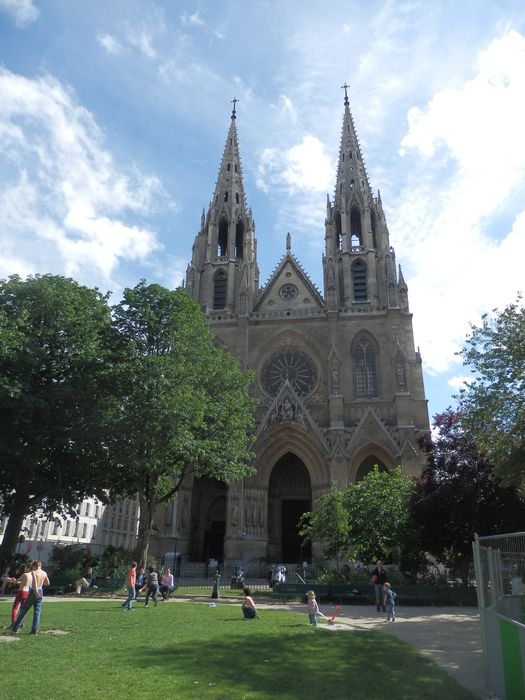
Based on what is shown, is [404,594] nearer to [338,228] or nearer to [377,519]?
[377,519]

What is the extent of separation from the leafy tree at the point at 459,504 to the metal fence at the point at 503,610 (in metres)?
12.3

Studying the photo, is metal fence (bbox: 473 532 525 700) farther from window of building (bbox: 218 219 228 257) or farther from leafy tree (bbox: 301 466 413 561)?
window of building (bbox: 218 219 228 257)

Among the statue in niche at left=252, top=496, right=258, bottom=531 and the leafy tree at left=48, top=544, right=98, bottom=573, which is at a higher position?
the statue in niche at left=252, top=496, right=258, bottom=531

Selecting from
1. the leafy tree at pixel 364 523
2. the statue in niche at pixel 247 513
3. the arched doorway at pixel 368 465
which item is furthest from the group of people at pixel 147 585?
the arched doorway at pixel 368 465

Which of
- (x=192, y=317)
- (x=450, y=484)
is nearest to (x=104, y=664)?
(x=450, y=484)

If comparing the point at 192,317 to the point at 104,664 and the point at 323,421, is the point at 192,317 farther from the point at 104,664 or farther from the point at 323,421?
the point at 104,664

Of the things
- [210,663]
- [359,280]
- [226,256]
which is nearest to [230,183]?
[226,256]

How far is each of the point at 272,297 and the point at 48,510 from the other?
22.7 meters

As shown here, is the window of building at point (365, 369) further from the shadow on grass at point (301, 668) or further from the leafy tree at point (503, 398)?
the shadow on grass at point (301, 668)

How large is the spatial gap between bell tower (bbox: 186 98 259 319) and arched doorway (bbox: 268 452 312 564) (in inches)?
449

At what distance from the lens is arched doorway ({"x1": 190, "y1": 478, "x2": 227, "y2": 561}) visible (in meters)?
34.3

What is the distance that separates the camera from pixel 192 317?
24.5 m

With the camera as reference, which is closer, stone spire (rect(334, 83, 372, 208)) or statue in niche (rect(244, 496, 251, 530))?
statue in niche (rect(244, 496, 251, 530))

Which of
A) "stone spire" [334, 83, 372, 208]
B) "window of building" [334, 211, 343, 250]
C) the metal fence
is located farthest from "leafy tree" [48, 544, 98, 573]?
"stone spire" [334, 83, 372, 208]
